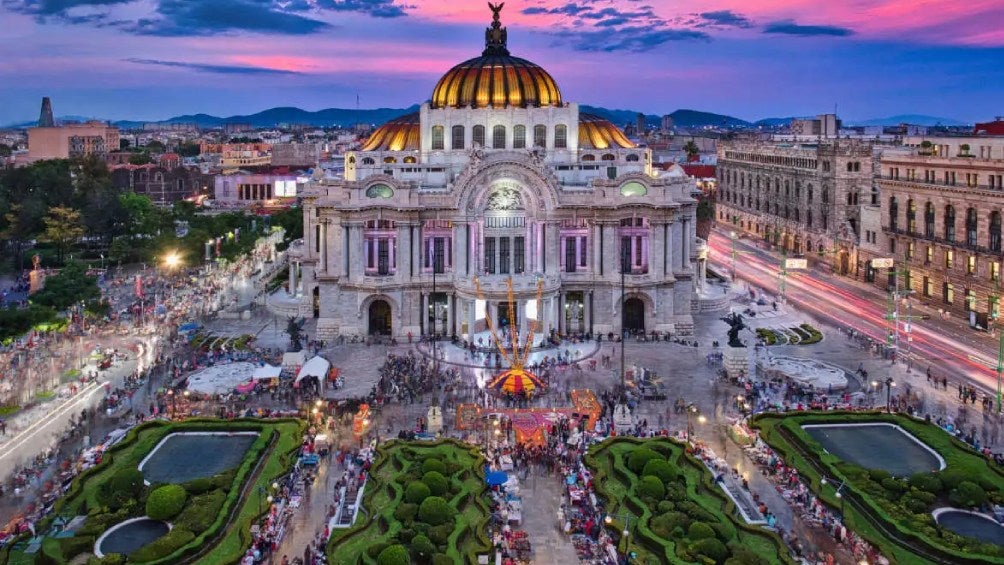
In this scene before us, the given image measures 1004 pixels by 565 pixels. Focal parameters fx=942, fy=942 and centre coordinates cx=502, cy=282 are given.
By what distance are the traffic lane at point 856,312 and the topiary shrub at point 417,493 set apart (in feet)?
124

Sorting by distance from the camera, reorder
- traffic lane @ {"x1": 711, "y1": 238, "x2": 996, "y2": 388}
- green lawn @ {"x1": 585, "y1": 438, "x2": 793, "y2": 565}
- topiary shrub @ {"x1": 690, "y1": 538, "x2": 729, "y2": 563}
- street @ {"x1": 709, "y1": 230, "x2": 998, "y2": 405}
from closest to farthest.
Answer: topiary shrub @ {"x1": 690, "y1": 538, "x2": 729, "y2": 563}, green lawn @ {"x1": 585, "y1": 438, "x2": 793, "y2": 565}, street @ {"x1": 709, "y1": 230, "x2": 998, "y2": 405}, traffic lane @ {"x1": 711, "y1": 238, "x2": 996, "y2": 388}

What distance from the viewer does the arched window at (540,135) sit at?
7988 cm

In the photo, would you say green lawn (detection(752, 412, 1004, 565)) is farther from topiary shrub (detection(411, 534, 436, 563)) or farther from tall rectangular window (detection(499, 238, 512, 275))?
tall rectangular window (detection(499, 238, 512, 275))

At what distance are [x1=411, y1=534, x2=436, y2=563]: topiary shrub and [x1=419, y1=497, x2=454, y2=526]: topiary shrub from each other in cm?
232

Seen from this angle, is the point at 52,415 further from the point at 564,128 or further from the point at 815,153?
the point at 815,153

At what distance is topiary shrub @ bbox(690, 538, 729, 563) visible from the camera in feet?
109

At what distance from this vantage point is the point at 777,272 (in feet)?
333

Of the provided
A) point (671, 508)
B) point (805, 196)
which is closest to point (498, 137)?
point (671, 508)

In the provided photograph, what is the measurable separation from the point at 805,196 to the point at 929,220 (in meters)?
29.9

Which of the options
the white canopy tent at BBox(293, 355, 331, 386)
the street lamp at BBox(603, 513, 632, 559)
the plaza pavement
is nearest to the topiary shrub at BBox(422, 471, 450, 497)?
the plaza pavement

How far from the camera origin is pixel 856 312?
79750mm

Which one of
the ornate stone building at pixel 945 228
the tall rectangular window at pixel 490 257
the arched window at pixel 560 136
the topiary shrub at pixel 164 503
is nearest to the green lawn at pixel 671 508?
the topiary shrub at pixel 164 503

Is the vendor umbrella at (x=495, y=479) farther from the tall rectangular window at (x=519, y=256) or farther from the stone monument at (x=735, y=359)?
the tall rectangular window at (x=519, y=256)

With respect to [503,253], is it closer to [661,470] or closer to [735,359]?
[735,359]
